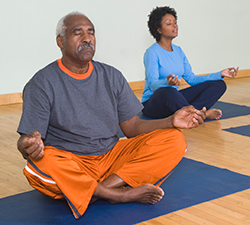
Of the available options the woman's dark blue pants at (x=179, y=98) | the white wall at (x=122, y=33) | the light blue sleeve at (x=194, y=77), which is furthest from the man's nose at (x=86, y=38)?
the white wall at (x=122, y=33)

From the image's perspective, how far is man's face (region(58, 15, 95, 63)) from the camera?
2.03 metres

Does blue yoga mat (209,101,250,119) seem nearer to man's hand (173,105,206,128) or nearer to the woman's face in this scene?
the woman's face

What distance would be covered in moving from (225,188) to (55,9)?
3.37m

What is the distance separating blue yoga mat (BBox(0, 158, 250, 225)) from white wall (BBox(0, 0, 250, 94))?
9.24 ft

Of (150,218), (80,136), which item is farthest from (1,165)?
(150,218)

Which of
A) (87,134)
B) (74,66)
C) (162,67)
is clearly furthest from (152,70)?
(87,134)

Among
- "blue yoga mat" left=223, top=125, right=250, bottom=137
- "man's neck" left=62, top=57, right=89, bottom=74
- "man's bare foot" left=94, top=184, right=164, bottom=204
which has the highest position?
"man's neck" left=62, top=57, right=89, bottom=74

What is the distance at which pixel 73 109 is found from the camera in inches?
78.1

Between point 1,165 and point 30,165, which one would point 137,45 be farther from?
point 30,165

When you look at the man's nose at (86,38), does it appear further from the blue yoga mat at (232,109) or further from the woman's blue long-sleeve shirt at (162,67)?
the blue yoga mat at (232,109)

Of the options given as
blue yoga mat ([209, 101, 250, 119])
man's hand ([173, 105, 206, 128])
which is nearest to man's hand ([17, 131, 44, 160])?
man's hand ([173, 105, 206, 128])

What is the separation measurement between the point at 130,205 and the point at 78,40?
2.87ft

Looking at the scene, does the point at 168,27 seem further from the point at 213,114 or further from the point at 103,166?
the point at 103,166

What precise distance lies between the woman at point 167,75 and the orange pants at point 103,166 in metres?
1.47
